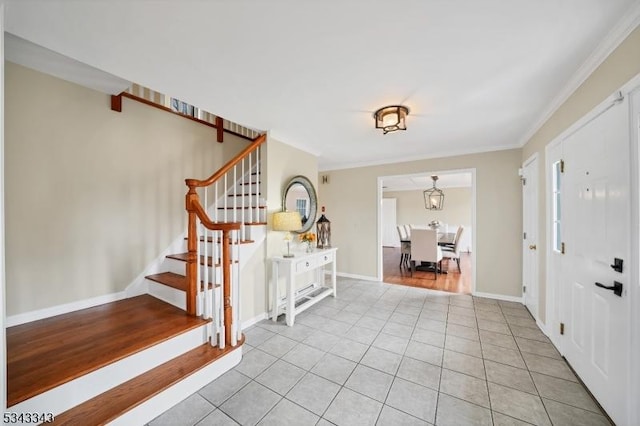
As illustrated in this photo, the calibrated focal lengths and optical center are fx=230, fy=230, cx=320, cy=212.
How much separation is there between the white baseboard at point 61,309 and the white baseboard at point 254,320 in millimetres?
1343

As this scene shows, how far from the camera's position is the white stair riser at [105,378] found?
125cm

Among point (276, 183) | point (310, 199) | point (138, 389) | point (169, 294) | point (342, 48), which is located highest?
point (342, 48)

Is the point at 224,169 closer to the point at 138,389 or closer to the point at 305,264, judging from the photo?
the point at 305,264

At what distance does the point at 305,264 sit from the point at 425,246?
9.69ft

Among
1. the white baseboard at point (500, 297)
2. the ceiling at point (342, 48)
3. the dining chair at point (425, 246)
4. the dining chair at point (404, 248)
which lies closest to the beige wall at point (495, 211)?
the white baseboard at point (500, 297)

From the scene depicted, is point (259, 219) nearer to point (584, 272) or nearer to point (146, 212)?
point (146, 212)

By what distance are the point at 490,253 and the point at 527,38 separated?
314 centimetres

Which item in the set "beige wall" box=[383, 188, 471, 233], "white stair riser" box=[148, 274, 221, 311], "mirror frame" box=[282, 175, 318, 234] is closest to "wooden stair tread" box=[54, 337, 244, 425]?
"white stair riser" box=[148, 274, 221, 311]

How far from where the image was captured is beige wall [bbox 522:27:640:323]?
1323mm

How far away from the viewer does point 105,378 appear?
4.79 ft

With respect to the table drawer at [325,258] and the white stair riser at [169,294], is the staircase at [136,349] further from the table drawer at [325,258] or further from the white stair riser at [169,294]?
the table drawer at [325,258]

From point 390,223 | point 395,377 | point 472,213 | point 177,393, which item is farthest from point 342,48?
point 390,223

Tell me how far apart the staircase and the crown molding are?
2722 millimetres

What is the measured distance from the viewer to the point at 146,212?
276cm
